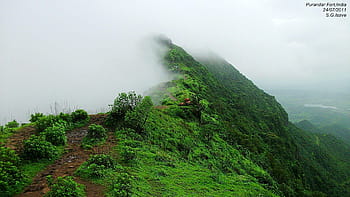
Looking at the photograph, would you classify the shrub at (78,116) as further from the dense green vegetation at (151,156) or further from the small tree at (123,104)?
the small tree at (123,104)

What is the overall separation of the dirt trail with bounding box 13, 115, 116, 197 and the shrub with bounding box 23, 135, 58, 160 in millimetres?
585

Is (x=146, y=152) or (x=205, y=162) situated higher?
(x=146, y=152)

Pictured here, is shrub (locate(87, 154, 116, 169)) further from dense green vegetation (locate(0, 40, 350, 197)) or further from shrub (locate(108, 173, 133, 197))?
shrub (locate(108, 173, 133, 197))

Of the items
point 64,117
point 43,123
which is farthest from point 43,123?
point 64,117

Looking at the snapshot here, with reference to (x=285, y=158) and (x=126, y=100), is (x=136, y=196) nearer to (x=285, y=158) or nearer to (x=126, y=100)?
(x=126, y=100)

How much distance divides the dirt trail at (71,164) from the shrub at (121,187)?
0.53 meters

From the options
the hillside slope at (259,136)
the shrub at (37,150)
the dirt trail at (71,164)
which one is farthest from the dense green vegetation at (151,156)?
the hillside slope at (259,136)

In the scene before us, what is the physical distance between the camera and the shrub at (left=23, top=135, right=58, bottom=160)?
30.7 feet

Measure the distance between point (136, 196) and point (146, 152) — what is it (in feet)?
16.8

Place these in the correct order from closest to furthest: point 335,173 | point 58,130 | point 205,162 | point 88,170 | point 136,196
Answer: point 136,196
point 88,170
point 58,130
point 205,162
point 335,173

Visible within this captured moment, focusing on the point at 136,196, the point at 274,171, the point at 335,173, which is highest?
the point at 136,196

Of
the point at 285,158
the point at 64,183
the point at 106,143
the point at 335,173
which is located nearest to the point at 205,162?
the point at 106,143

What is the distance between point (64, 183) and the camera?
6.79m

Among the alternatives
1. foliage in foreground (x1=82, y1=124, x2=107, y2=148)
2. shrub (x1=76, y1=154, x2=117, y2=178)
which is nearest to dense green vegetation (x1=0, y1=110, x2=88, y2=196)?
foliage in foreground (x1=82, y1=124, x2=107, y2=148)
